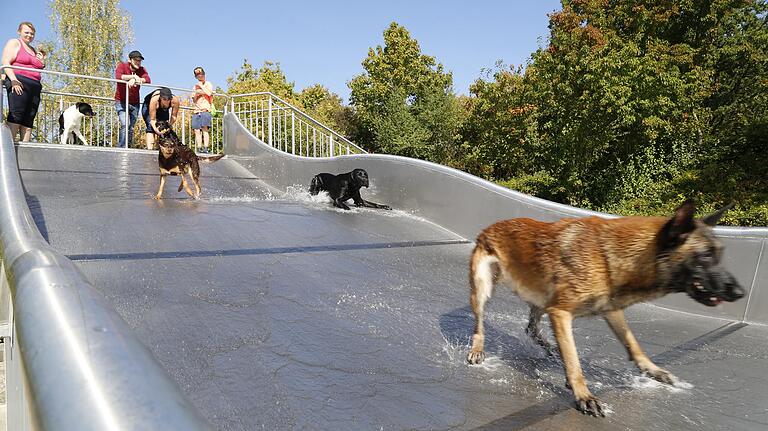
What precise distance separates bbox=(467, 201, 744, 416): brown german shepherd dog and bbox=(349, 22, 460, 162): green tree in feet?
120

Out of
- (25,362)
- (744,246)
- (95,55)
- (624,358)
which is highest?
(95,55)

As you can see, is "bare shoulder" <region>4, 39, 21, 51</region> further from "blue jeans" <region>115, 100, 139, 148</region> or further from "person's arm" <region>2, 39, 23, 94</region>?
"blue jeans" <region>115, 100, 139, 148</region>

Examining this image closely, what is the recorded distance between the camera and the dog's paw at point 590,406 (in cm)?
295

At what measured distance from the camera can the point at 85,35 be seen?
44250 millimetres

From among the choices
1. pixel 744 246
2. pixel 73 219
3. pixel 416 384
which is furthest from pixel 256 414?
pixel 73 219

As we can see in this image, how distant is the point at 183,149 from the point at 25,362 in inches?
396

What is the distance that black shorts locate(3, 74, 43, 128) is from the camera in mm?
9789

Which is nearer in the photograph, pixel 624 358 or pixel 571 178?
pixel 624 358

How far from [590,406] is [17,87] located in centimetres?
1070

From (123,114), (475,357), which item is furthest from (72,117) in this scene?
(475,357)

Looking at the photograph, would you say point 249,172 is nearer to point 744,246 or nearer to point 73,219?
point 73,219

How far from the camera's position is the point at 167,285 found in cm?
473

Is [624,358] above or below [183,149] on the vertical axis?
below

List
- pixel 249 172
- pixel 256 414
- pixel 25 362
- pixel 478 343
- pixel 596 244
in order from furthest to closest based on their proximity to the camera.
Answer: pixel 249 172 < pixel 478 343 < pixel 596 244 < pixel 256 414 < pixel 25 362
